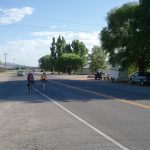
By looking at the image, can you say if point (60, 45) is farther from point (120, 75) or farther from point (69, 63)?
point (120, 75)

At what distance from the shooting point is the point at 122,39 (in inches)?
2549

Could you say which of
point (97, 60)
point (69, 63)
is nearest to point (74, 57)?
point (69, 63)

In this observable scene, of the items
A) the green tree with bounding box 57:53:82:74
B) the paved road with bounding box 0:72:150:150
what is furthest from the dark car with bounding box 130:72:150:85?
the green tree with bounding box 57:53:82:74

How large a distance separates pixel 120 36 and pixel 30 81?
116 feet

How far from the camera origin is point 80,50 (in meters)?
162

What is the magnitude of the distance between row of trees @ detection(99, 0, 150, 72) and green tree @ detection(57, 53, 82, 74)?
70920mm

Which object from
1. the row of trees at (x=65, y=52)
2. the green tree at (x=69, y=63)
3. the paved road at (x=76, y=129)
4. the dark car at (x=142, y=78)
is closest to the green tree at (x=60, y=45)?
the row of trees at (x=65, y=52)

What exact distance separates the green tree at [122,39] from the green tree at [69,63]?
233 feet

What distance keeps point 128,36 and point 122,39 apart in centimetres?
326

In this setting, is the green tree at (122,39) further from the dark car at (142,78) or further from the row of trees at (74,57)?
the row of trees at (74,57)

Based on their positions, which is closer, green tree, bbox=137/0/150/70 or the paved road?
the paved road

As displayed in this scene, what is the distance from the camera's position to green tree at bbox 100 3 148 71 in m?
62.6

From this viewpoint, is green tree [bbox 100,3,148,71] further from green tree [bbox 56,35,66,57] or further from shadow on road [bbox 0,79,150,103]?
green tree [bbox 56,35,66,57]

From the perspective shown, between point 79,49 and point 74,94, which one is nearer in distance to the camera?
point 74,94
